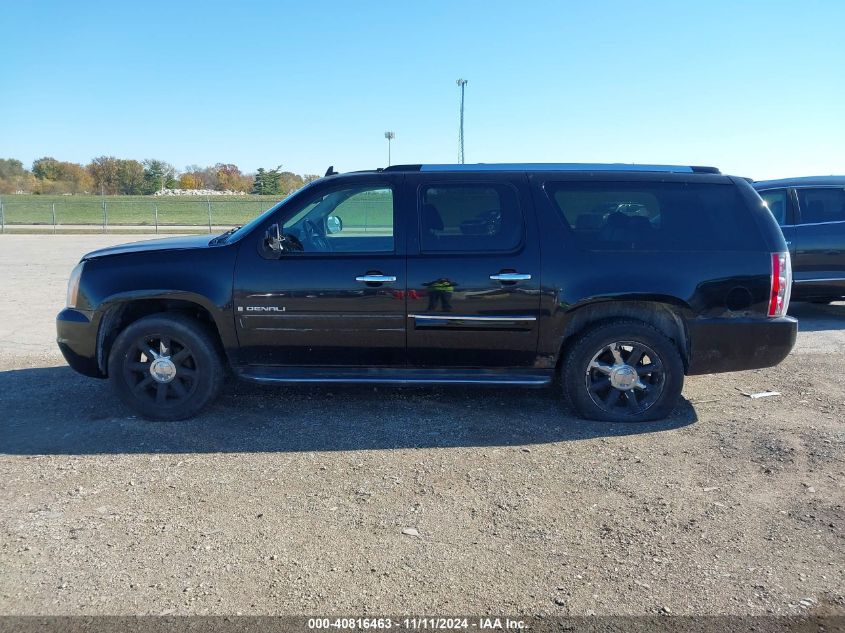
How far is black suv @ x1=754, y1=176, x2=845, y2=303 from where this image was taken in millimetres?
8914

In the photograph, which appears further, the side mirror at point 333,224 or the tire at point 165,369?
the side mirror at point 333,224

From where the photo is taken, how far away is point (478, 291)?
193 inches

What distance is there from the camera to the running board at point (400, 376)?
505cm

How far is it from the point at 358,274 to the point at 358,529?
80.6 inches

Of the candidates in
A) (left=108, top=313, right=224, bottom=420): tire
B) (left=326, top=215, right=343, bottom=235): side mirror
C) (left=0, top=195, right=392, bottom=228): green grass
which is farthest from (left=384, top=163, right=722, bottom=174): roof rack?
(left=0, top=195, right=392, bottom=228): green grass

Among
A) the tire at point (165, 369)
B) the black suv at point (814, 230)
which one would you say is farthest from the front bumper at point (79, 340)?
the black suv at point (814, 230)

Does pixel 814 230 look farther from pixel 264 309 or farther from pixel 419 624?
pixel 419 624

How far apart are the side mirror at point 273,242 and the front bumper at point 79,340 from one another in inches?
59.1

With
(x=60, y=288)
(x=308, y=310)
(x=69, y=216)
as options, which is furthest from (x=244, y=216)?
(x=308, y=310)

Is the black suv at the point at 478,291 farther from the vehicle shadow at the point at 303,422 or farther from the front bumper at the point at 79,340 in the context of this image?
the vehicle shadow at the point at 303,422

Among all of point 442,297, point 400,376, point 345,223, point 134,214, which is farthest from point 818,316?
point 134,214

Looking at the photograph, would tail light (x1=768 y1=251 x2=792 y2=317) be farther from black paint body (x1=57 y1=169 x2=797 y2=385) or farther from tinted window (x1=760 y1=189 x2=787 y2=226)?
tinted window (x1=760 y1=189 x2=787 y2=226)

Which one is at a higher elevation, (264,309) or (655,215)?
(655,215)

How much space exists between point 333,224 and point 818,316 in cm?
781
